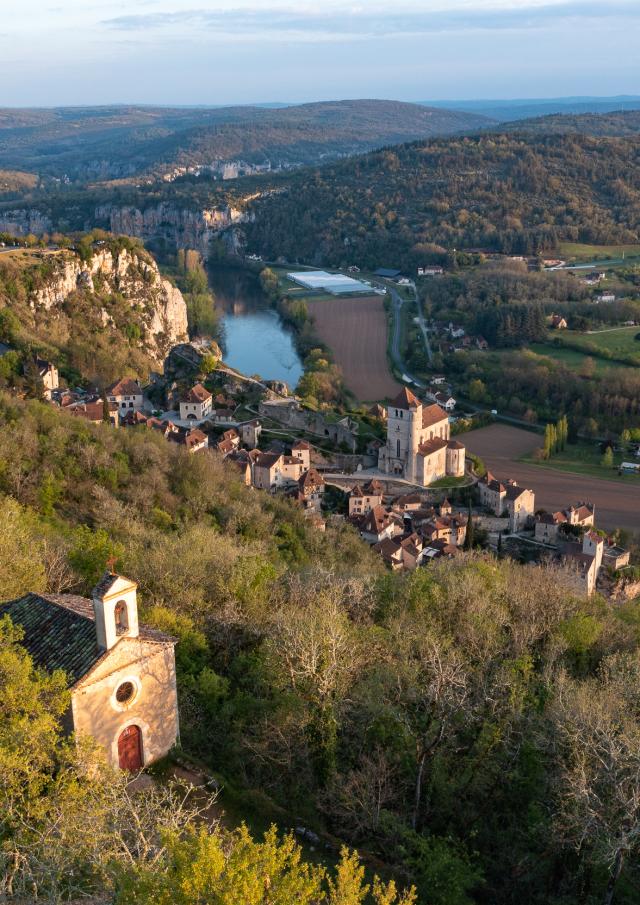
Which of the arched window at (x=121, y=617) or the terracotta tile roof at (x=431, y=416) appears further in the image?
the terracotta tile roof at (x=431, y=416)

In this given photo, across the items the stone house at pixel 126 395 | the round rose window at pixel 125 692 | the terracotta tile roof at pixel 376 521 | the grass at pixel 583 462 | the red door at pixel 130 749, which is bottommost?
the grass at pixel 583 462

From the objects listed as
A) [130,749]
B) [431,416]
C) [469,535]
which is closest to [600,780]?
[130,749]

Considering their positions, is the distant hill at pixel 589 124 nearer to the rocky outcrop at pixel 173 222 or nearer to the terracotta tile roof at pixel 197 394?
the rocky outcrop at pixel 173 222

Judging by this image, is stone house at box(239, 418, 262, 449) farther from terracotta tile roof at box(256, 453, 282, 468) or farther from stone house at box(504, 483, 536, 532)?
stone house at box(504, 483, 536, 532)

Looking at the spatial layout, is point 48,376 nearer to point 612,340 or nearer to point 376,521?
point 376,521

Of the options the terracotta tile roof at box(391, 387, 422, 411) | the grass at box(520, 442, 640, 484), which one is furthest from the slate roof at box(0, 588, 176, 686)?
the grass at box(520, 442, 640, 484)

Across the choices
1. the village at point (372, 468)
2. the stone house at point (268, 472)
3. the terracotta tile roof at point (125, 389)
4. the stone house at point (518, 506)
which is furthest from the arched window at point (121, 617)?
the terracotta tile roof at point (125, 389)

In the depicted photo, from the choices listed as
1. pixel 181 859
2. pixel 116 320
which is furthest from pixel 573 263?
pixel 181 859
